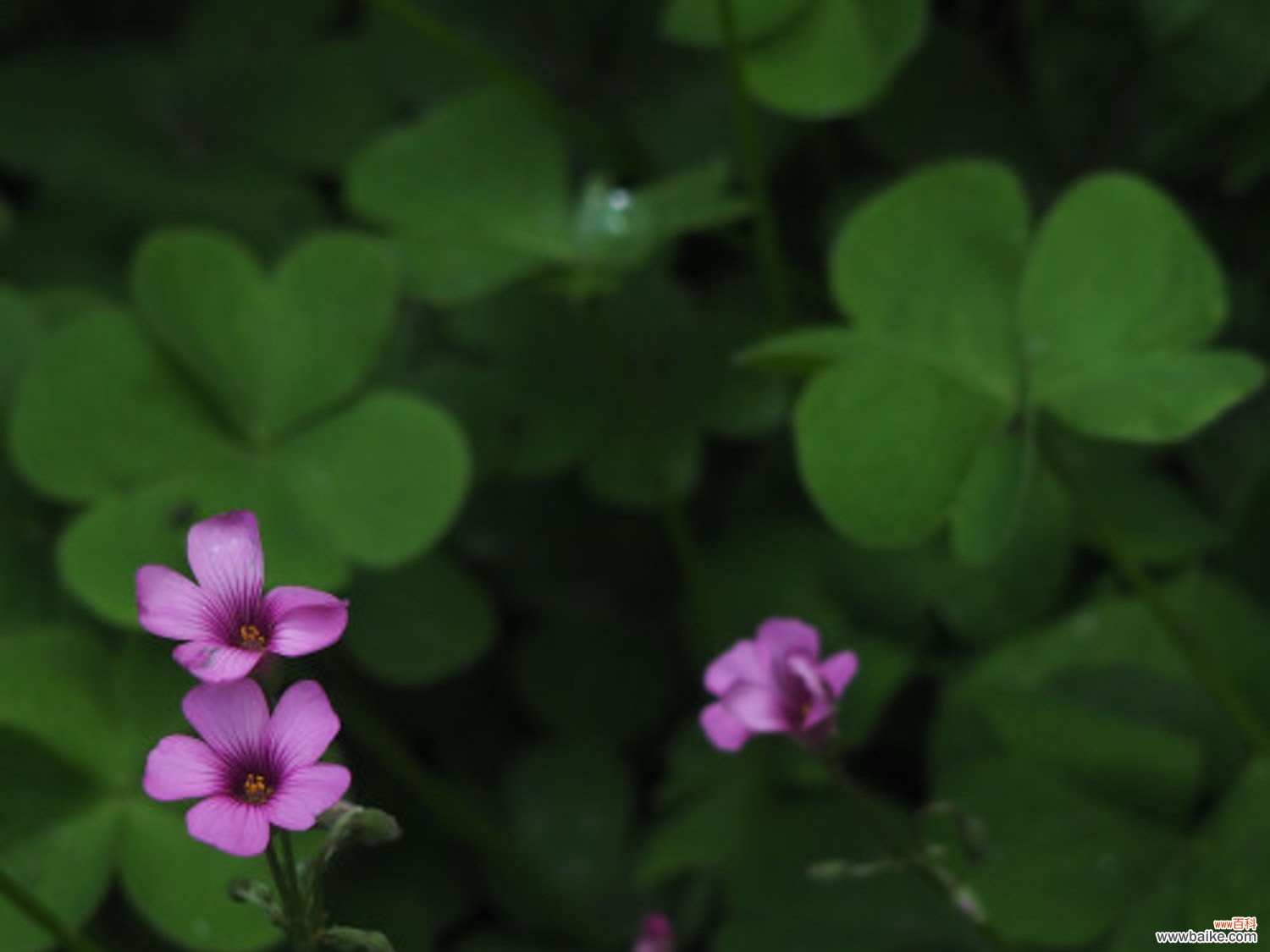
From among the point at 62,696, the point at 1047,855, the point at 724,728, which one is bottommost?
the point at 1047,855

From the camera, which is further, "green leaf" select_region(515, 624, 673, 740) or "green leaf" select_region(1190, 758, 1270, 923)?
"green leaf" select_region(515, 624, 673, 740)

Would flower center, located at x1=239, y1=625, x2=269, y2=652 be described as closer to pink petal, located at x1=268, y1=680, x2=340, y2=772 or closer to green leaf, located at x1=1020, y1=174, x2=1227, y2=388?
pink petal, located at x1=268, y1=680, x2=340, y2=772

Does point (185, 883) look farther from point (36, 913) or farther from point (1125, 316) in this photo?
point (1125, 316)

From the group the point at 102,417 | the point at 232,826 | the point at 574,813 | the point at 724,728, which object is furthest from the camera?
the point at 574,813

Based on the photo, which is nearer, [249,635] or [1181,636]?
[249,635]

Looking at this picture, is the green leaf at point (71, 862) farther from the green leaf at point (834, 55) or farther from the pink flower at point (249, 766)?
the green leaf at point (834, 55)

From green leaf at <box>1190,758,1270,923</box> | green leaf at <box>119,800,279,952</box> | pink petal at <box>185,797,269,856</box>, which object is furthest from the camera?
green leaf at <box>119,800,279,952</box>

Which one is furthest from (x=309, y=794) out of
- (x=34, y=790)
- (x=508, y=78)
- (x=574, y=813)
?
(x=508, y=78)

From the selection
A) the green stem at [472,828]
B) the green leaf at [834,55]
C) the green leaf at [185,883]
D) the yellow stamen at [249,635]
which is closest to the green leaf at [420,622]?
the green stem at [472,828]

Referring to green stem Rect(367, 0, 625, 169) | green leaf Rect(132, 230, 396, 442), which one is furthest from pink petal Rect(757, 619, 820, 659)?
green stem Rect(367, 0, 625, 169)
